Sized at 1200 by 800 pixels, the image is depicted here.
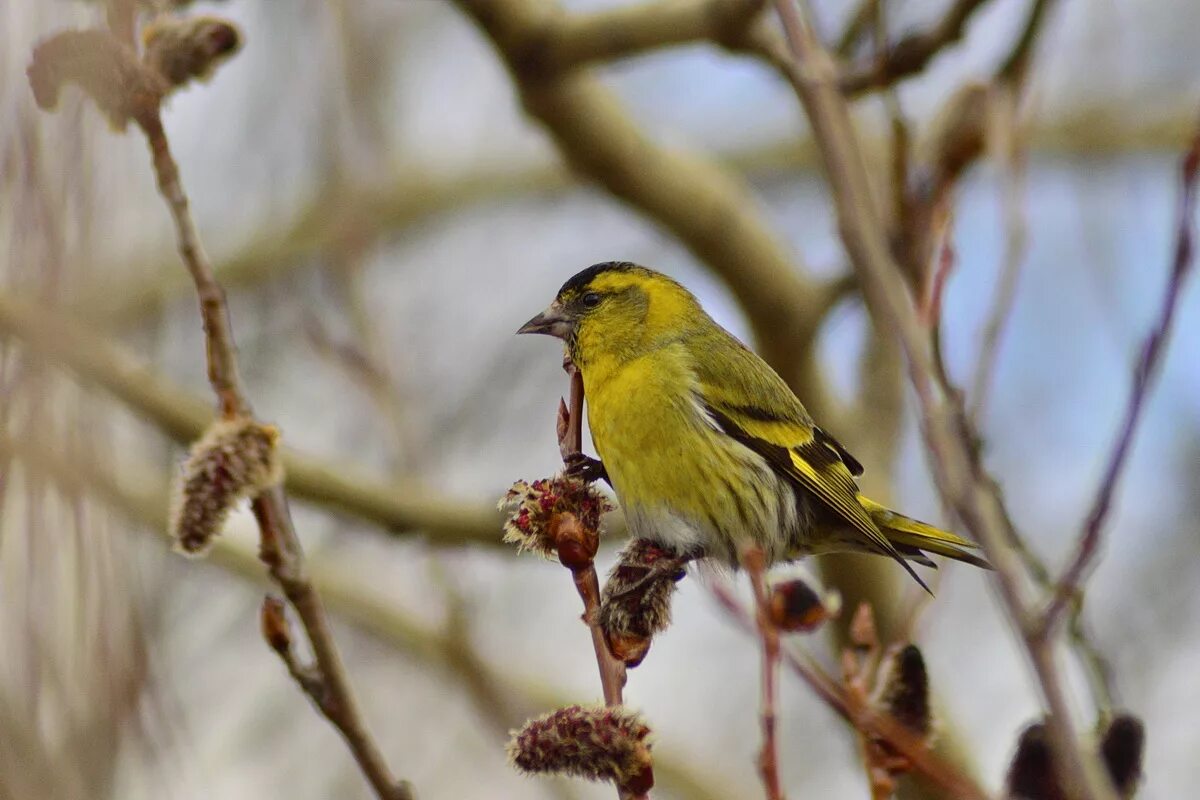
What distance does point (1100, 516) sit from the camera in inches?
52.9

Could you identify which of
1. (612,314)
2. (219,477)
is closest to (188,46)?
(219,477)

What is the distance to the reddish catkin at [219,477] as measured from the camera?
5.88ft

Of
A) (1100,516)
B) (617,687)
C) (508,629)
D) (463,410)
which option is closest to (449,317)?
(463,410)

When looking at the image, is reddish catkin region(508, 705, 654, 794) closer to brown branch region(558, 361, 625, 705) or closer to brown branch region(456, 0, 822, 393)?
brown branch region(558, 361, 625, 705)

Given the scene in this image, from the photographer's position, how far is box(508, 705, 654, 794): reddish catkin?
1.75 m

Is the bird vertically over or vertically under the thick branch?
under

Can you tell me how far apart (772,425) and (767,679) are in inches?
98.5

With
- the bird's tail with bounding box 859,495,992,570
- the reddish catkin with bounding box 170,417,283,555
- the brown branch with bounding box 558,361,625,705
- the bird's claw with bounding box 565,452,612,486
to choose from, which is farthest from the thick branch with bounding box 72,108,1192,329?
the reddish catkin with bounding box 170,417,283,555

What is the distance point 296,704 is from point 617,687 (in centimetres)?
512

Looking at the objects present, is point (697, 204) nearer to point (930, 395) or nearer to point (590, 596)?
point (590, 596)

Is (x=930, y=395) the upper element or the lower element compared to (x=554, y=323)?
lower

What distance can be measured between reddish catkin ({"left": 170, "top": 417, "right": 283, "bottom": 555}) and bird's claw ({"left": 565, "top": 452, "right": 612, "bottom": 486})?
1.85 ft

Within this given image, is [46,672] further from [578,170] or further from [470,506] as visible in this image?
[578,170]

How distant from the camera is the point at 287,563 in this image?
1706 mm
